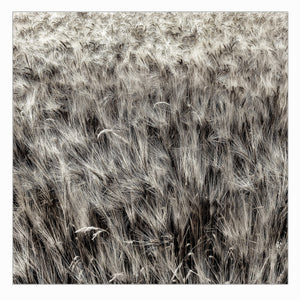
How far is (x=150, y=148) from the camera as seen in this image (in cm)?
182

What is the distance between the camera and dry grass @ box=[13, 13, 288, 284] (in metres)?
1.76

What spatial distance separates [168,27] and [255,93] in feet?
2.05

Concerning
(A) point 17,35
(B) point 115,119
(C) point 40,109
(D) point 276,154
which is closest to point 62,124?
(C) point 40,109

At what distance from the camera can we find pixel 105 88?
6.15 ft

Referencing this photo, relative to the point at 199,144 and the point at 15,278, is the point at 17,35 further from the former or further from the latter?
the point at 15,278

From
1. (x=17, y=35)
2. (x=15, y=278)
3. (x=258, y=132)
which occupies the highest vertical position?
(x=17, y=35)

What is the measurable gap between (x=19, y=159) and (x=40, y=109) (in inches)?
12.0

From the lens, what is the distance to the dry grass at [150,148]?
69.5 inches

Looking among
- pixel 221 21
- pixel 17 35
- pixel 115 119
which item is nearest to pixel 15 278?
pixel 115 119

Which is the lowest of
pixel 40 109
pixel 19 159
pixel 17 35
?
pixel 19 159

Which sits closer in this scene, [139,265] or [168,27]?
[139,265]

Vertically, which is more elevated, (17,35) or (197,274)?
(17,35)

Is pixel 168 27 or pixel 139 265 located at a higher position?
pixel 168 27

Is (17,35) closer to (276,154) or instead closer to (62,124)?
(62,124)
